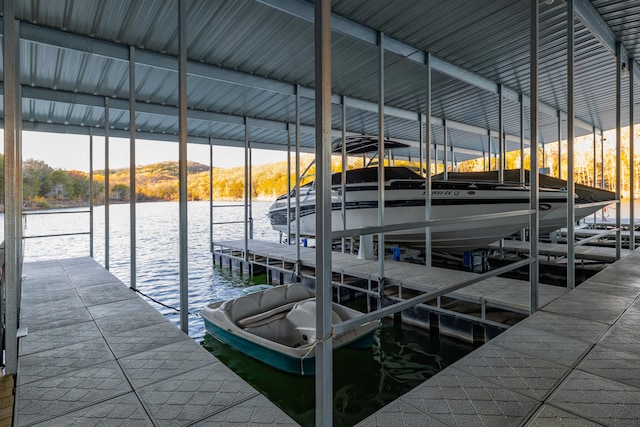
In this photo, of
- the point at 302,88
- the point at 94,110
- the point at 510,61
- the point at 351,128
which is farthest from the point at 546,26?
the point at 94,110

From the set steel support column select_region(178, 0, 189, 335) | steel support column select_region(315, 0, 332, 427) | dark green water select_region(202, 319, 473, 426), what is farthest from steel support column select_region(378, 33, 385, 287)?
steel support column select_region(315, 0, 332, 427)

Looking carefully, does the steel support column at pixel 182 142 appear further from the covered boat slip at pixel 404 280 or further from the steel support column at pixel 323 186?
the covered boat slip at pixel 404 280

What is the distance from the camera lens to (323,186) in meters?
1.43

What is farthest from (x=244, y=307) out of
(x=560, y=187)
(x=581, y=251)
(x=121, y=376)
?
(x=560, y=187)

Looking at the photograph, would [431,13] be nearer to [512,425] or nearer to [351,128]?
[512,425]

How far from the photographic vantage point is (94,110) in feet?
23.4

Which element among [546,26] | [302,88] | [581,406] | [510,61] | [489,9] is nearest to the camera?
[581,406]

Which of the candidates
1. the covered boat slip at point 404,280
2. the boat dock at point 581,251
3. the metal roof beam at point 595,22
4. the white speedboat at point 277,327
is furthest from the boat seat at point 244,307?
the boat dock at point 581,251

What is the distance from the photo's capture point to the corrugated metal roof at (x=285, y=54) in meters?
4.02

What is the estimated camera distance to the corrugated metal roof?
4.02 m

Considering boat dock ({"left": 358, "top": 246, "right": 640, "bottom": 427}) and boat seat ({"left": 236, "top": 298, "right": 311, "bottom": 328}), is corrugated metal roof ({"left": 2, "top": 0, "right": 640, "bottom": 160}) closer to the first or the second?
boat seat ({"left": 236, "top": 298, "right": 311, "bottom": 328})

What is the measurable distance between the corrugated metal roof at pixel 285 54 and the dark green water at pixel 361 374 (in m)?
3.77

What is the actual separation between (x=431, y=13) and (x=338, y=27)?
3.54ft

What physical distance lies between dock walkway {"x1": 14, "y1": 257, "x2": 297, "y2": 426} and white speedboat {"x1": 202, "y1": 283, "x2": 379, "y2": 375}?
94cm
